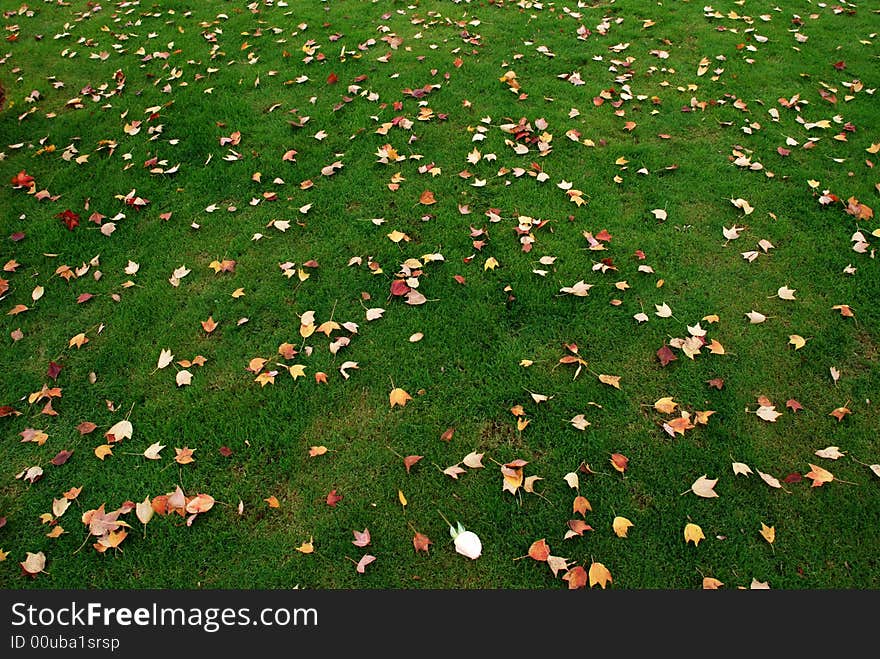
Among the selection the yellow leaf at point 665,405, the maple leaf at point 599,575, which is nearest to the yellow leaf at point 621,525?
the maple leaf at point 599,575

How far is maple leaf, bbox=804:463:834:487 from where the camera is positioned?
276cm

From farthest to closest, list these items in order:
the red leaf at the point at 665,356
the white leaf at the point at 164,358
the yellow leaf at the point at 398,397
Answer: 1. the white leaf at the point at 164,358
2. the red leaf at the point at 665,356
3. the yellow leaf at the point at 398,397

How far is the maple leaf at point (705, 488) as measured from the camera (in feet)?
8.96

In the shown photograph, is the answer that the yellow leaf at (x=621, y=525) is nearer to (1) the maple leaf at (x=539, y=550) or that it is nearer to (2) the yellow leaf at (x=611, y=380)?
(1) the maple leaf at (x=539, y=550)

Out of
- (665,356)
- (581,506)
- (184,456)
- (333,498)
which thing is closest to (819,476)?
(665,356)

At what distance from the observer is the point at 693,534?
260 cm

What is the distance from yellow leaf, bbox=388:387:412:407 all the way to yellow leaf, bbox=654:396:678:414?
1.42 meters

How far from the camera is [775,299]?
3.62m

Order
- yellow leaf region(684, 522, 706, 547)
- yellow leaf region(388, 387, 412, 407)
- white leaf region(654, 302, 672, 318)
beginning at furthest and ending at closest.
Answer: white leaf region(654, 302, 672, 318) → yellow leaf region(388, 387, 412, 407) → yellow leaf region(684, 522, 706, 547)

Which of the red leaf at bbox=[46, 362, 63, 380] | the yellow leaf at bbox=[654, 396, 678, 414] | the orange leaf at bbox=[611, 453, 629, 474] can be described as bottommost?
the orange leaf at bbox=[611, 453, 629, 474]

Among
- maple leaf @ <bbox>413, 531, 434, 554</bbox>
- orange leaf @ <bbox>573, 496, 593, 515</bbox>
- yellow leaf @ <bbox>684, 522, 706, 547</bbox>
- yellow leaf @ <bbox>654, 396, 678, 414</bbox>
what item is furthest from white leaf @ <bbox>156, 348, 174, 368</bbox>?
yellow leaf @ <bbox>684, 522, 706, 547</bbox>

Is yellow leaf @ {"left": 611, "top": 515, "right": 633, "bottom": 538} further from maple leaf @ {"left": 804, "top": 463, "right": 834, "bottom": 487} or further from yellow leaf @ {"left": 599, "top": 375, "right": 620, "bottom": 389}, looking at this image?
maple leaf @ {"left": 804, "top": 463, "right": 834, "bottom": 487}

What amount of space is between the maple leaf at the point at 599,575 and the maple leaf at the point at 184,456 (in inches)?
84.1

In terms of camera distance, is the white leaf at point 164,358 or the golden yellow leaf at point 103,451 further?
the white leaf at point 164,358
